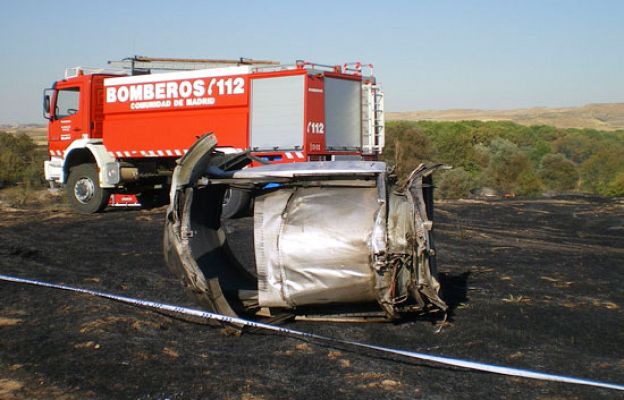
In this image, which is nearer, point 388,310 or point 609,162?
point 388,310

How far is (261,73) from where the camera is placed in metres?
15.8

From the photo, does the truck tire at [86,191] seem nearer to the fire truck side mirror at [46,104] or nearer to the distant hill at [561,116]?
the fire truck side mirror at [46,104]

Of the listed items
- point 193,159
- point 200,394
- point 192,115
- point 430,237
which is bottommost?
point 200,394

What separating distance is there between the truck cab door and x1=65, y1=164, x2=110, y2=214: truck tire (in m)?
0.88

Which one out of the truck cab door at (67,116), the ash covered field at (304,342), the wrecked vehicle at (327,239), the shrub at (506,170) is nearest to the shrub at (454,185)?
the shrub at (506,170)

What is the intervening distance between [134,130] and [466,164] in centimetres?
1943

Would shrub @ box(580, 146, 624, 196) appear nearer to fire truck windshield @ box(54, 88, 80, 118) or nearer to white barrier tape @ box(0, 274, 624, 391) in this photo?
fire truck windshield @ box(54, 88, 80, 118)

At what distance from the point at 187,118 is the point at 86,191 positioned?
3.33 m

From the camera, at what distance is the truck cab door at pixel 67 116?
17875 mm

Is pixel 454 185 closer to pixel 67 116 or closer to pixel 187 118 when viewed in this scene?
pixel 187 118

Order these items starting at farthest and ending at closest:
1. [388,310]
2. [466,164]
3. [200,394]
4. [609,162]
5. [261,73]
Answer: [466,164], [609,162], [261,73], [388,310], [200,394]

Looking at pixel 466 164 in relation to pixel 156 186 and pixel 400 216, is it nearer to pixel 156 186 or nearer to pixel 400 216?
pixel 156 186

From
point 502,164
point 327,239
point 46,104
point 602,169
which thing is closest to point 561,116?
point 602,169

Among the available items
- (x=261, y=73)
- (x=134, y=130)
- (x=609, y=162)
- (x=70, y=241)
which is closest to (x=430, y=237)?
(x=70, y=241)
